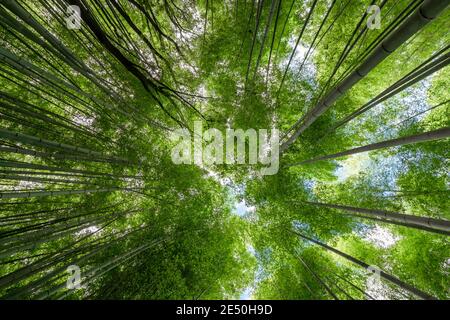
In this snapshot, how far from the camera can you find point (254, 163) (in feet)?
19.5

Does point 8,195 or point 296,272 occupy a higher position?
point 8,195

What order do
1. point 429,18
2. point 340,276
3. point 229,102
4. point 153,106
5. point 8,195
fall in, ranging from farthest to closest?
1. point 229,102
2. point 340,276
3. point 153,106
4. point 8,195
5. point 429,18

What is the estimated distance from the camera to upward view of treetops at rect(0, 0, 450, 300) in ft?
13.2

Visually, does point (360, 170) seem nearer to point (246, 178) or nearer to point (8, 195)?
point (246, 178)

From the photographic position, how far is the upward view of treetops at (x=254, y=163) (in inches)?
158

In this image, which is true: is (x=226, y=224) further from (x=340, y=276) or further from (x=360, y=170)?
(x=360, y=170)

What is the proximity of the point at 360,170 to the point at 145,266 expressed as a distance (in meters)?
6.49

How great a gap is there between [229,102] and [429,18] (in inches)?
170

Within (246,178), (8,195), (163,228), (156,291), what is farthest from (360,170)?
(8,195)

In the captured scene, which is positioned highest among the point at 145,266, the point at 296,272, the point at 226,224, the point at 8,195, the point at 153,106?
the point at 153,106

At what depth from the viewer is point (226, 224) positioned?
271 inches

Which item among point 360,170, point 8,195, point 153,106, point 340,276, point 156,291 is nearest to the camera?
point 8,195
